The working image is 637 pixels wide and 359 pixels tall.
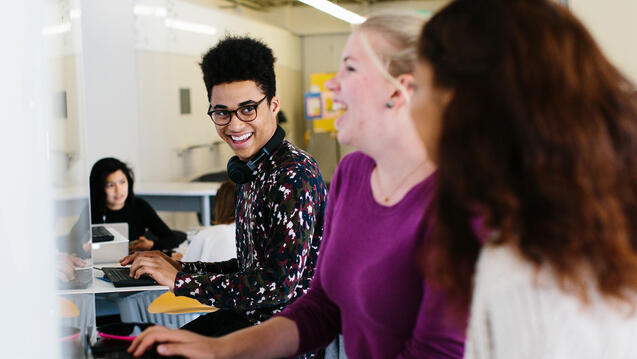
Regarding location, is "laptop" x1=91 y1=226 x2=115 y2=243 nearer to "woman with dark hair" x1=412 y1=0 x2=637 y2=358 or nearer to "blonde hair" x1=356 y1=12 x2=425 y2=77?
"blonde hair" x1=356 y1=12 x2=425 y2=77

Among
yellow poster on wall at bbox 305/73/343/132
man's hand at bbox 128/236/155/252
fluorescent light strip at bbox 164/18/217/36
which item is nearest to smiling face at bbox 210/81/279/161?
man's hand at bbox 128/236/155/252

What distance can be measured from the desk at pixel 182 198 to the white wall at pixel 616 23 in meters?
3.52

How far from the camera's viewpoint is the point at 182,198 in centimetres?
552

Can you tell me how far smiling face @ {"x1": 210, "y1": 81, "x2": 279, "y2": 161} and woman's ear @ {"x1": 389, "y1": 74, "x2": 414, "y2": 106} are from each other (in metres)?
0.76

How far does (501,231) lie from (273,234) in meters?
0.97

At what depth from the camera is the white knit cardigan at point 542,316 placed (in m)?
0.77

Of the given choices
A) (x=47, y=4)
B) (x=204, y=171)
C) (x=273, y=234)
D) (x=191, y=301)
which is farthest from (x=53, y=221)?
(x=204, y=171)

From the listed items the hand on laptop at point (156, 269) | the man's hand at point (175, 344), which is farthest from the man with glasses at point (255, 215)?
the man's hand at point (175, 344)

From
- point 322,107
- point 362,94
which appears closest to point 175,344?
point 362,94

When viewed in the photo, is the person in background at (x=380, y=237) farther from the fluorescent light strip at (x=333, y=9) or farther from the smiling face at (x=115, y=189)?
the smiling face at (x=115, y=189)

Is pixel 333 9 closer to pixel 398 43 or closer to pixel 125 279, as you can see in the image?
pixel 125 279

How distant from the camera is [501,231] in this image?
0.75 m

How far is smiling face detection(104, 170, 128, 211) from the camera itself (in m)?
3.99

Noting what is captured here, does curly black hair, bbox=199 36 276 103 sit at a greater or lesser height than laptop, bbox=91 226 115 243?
greater
